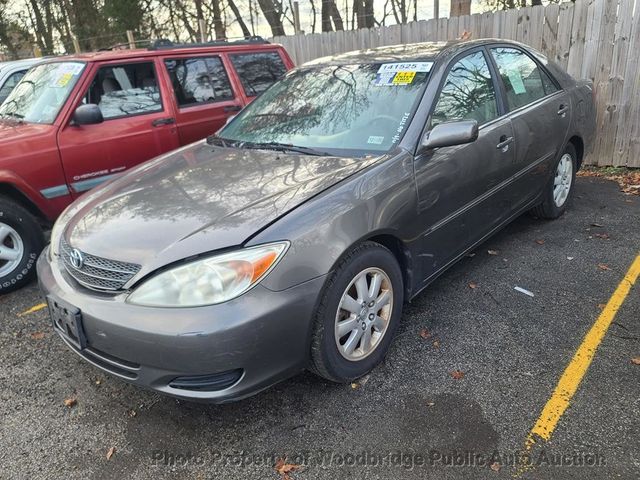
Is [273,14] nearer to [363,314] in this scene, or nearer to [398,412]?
[363,314]

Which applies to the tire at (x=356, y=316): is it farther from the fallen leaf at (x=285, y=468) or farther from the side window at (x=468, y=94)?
the side window at (x=468, y=94)

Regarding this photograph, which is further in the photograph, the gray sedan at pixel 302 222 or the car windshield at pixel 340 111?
the car windshield at pixel 340 111

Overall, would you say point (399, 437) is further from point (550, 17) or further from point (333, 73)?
point (550, 17)

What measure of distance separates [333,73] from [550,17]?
4.23 m

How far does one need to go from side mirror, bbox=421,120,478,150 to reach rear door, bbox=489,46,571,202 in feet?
3.50

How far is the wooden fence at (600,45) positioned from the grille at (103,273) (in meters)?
6.09

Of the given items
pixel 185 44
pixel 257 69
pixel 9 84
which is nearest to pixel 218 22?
pixel 9 84

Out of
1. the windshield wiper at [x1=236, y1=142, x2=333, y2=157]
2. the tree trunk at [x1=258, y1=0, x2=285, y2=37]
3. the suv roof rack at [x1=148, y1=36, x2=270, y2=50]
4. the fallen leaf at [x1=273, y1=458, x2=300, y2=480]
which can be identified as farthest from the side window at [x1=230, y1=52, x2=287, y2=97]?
the tree trunk at [x1=258, y1=0, x2=285, y2=37]

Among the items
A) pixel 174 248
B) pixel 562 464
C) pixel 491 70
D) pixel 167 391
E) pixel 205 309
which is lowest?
pixel 562 464

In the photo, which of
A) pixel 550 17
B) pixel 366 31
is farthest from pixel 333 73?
pixel 366 31

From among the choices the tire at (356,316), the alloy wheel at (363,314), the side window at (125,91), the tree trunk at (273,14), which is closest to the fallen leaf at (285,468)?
the tire at (356,316)

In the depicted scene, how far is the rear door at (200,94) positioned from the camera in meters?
4.86

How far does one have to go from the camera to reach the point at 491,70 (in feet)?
12.0

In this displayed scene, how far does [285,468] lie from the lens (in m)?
2.19
